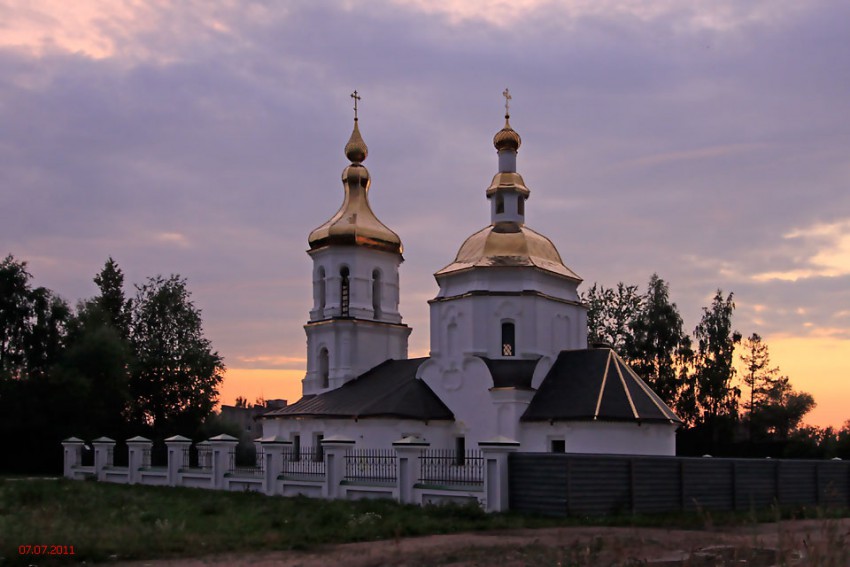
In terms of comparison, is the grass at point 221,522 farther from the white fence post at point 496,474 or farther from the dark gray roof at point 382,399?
the dark gray roof at point 382,399

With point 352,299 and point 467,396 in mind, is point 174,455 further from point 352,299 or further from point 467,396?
point 352,299

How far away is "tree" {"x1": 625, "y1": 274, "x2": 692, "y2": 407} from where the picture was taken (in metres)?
44.0

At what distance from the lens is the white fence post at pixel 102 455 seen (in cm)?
2986

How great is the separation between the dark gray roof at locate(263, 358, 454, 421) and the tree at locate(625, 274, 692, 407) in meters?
16.3

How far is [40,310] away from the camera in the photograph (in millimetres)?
40031

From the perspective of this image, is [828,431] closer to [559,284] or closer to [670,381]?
[670,381]

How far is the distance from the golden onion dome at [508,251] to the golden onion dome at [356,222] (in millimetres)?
5686

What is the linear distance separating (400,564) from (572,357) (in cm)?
1672


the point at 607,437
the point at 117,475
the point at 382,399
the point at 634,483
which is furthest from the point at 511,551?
the point at 117,475

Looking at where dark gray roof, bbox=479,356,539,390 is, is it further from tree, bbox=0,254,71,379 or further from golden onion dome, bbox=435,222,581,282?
tree, bbox=0,254,71,379

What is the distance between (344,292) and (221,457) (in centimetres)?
1086

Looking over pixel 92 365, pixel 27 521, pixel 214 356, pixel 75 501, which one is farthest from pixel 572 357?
pixel 214 356

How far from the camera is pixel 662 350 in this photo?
4422cm

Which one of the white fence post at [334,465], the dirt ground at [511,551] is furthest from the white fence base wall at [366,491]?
the dirt ground at [511,551]
